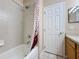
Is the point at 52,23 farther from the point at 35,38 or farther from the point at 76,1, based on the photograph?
the point at 35,38

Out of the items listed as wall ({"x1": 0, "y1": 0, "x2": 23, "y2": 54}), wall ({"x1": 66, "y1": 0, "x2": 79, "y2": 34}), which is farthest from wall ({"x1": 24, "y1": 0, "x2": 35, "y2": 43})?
wall ({"x1": 66, "y1": 0, "x2": 79, "y2": 34})

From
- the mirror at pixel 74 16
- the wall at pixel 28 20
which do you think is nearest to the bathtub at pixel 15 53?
the wall at pixel 28 20

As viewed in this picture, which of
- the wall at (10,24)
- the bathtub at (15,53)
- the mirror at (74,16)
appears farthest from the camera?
the mirror at (74,16)

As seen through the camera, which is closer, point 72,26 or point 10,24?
point 10,24

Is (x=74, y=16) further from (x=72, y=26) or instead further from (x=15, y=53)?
(x=15, y=53)

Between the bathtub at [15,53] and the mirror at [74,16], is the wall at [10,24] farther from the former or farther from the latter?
the mirror at [74,16]

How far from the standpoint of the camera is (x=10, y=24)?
2.07 meters

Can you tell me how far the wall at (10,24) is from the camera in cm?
189

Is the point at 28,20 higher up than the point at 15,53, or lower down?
higher up

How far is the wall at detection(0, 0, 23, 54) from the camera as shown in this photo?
6.22ft

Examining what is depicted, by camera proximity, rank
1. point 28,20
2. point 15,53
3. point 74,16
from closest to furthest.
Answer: point 28,20, point 15,53, point 74,16

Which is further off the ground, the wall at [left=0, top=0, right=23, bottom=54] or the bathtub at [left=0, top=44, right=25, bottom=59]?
the wall at [left=0, top=0, right=23, bottom=54]

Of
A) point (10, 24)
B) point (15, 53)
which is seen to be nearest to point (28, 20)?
point (10, 24)

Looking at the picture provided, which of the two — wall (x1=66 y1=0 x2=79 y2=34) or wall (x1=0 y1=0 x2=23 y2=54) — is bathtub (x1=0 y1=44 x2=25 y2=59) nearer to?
wall (x1=0 y1=0 x2=23 y2=54)
